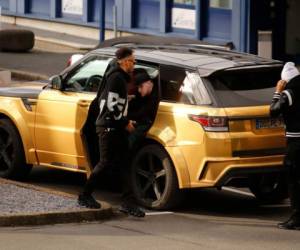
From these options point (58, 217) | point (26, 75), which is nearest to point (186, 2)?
point (26, 75)

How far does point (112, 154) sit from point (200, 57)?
163 cm

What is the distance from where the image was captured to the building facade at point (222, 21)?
969 inches

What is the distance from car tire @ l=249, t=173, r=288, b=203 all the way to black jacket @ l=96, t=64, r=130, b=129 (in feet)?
6.08

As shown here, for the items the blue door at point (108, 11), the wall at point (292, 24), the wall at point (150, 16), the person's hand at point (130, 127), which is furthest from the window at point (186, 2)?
the person's hand at point (130, 127)

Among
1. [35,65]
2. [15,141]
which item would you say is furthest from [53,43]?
[15,141]

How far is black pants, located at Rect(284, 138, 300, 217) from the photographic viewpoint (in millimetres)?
10078

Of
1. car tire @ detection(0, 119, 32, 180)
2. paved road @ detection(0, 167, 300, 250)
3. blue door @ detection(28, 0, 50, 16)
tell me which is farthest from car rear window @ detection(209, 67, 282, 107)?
blue door @ detection(28, 0, 50, 16)

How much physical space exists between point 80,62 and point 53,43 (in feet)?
60.2

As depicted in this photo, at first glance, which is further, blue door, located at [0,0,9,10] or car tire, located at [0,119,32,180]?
blue door, located at [0,0,9,10]

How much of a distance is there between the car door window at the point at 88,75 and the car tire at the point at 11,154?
2.95ft

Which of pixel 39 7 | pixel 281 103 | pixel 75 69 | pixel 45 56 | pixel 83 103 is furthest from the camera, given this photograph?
pixel 39 7

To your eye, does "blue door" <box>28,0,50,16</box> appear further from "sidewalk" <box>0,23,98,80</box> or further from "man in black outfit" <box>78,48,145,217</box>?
"man in black outfit" <box>78,48,145,217</box>

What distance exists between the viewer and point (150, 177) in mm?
10992

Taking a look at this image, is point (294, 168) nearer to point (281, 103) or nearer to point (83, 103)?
point (281, 103)
